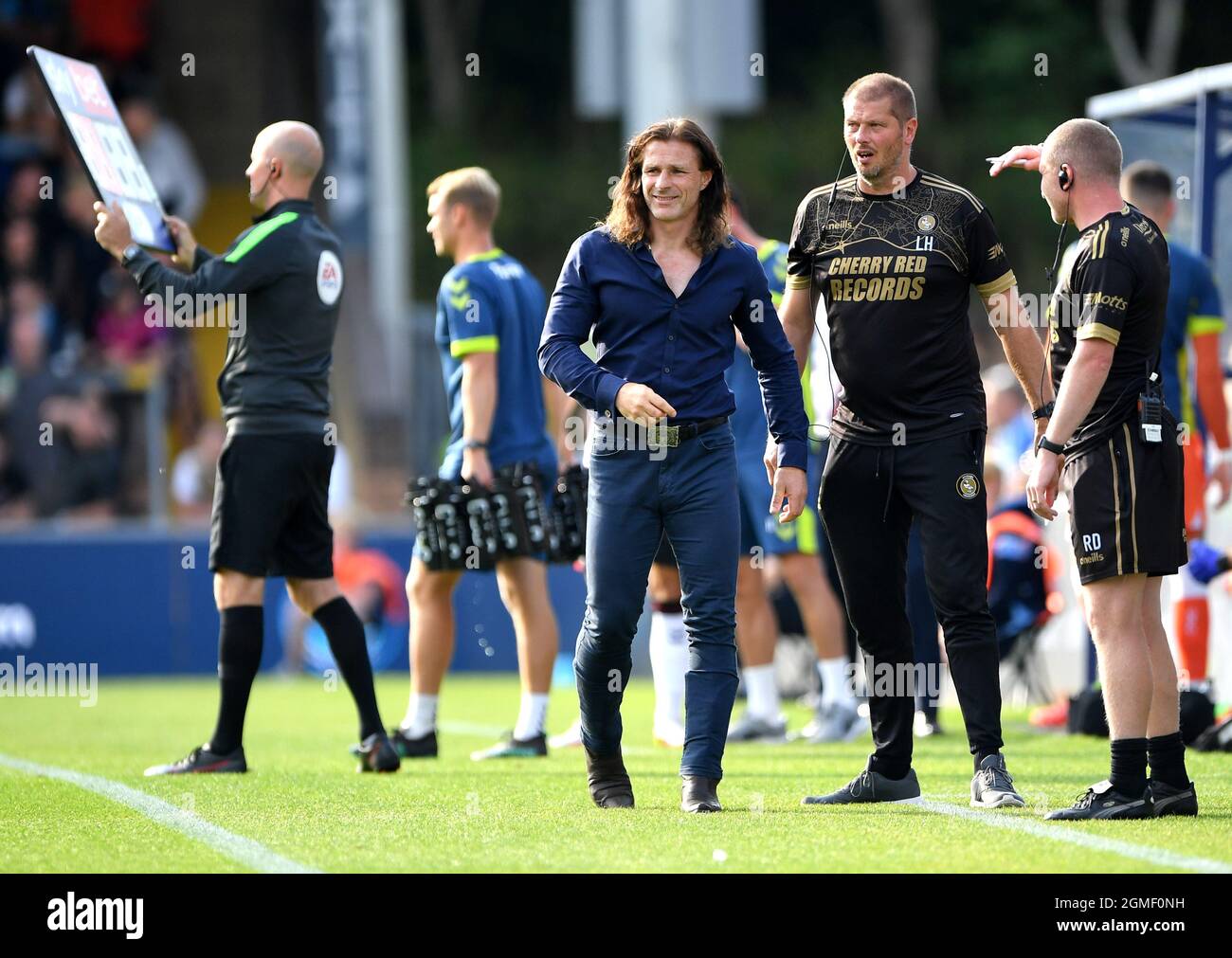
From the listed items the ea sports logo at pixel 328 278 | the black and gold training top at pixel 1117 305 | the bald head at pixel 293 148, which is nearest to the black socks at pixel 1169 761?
the black and gold training top at pixel 1117 305

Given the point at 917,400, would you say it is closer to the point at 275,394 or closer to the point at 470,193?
the point at 275,394

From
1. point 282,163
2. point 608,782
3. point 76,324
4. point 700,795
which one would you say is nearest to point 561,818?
point 608,782

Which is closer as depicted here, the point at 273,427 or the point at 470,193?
the point at 273,427

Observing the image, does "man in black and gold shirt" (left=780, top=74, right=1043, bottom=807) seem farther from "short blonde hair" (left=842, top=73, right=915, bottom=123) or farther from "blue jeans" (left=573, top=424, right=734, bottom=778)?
"blue jeans" (left=573, top=424, right=734, bottom=778)

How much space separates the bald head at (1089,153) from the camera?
6344 mm

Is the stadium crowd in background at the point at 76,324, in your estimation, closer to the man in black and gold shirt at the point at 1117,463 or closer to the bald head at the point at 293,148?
the bald head at the point at 293,148

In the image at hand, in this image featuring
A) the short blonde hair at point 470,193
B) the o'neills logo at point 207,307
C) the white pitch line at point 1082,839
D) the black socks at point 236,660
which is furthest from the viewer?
the short blonde hair at point 470,193

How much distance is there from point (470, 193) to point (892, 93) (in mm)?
2806

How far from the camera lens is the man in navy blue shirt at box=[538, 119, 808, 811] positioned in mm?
6527

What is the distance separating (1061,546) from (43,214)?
47.2ft

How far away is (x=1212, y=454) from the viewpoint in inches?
366

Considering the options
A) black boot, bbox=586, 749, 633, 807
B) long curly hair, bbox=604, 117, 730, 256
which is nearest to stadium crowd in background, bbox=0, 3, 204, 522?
long curly hair, bbox=604, 117, 730, 256

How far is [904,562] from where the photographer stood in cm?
688

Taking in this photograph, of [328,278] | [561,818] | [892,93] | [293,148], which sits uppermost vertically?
[293,148]
